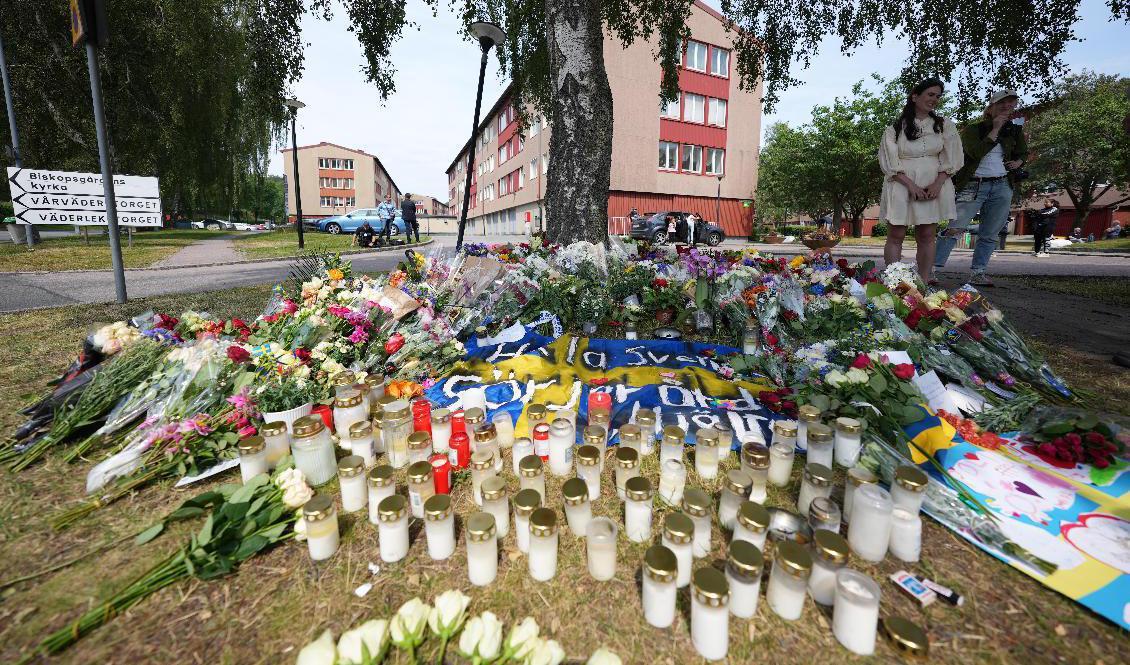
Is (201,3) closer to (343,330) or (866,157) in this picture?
(343,330)

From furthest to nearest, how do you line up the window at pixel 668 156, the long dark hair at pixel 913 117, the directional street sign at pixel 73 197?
the window at pixel 668 156, the directional street sign at pixel 73 197, the long dark hair at pixel 913 117

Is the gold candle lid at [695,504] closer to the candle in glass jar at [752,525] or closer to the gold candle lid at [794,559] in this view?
the candle in glass jar at [752,525]

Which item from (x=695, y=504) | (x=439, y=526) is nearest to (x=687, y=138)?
(x=695, y=504)

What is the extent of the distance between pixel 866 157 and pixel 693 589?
3724cm

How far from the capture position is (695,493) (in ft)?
5.08

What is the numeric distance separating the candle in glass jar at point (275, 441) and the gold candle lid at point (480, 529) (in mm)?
1143

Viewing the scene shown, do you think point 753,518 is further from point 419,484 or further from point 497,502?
point 419,484

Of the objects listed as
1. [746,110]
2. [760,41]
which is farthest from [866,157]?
[760,41]

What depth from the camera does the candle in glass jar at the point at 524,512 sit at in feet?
5.16

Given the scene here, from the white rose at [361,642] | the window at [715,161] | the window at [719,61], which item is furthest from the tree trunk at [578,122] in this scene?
the window at [719,61]

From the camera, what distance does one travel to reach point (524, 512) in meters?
1.57

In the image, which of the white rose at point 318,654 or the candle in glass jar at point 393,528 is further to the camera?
the candle in glass jar at point 393,528

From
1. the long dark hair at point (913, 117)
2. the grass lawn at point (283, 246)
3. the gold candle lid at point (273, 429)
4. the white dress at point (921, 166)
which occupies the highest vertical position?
the long dark hair at point (913, 117)

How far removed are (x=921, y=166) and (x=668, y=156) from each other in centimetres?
2480
